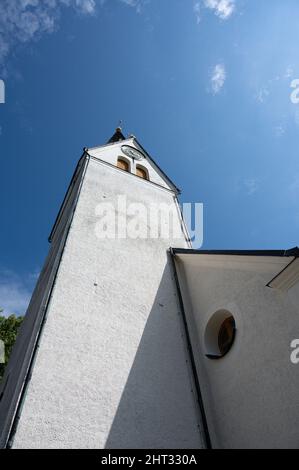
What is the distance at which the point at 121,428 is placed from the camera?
446 centimetres

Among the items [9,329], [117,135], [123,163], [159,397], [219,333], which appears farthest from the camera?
[9,329]

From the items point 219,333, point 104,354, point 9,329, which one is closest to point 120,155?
point 219,333

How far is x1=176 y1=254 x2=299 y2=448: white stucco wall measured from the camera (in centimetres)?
407

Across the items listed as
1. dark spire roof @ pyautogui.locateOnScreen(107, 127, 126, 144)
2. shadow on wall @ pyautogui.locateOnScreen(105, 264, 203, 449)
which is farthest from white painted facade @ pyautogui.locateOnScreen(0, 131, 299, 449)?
dark spire roof @ pyautogui.locateOnScreen(107, 127, 126, 144)

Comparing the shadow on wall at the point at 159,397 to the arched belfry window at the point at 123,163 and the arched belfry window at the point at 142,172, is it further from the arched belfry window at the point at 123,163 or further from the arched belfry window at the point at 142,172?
the arched belfry window at the point at 123,163

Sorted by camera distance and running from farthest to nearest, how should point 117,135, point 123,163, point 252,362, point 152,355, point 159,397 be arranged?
1. point 117,135
2. point 123,163
3. point 152,355
4. point 159,397
5. point 252,362

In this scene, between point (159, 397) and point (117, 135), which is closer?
point (159, 397)

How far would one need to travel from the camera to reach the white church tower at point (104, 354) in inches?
167

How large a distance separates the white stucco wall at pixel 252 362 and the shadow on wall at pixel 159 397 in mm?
353

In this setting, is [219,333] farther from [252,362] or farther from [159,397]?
[159,397]

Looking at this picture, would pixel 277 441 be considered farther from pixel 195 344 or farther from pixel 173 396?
pixel 195 344

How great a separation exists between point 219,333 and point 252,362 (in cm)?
148

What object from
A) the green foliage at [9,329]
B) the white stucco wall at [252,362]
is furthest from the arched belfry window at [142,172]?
the green foliage at [9,329]

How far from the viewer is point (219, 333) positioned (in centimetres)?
620
